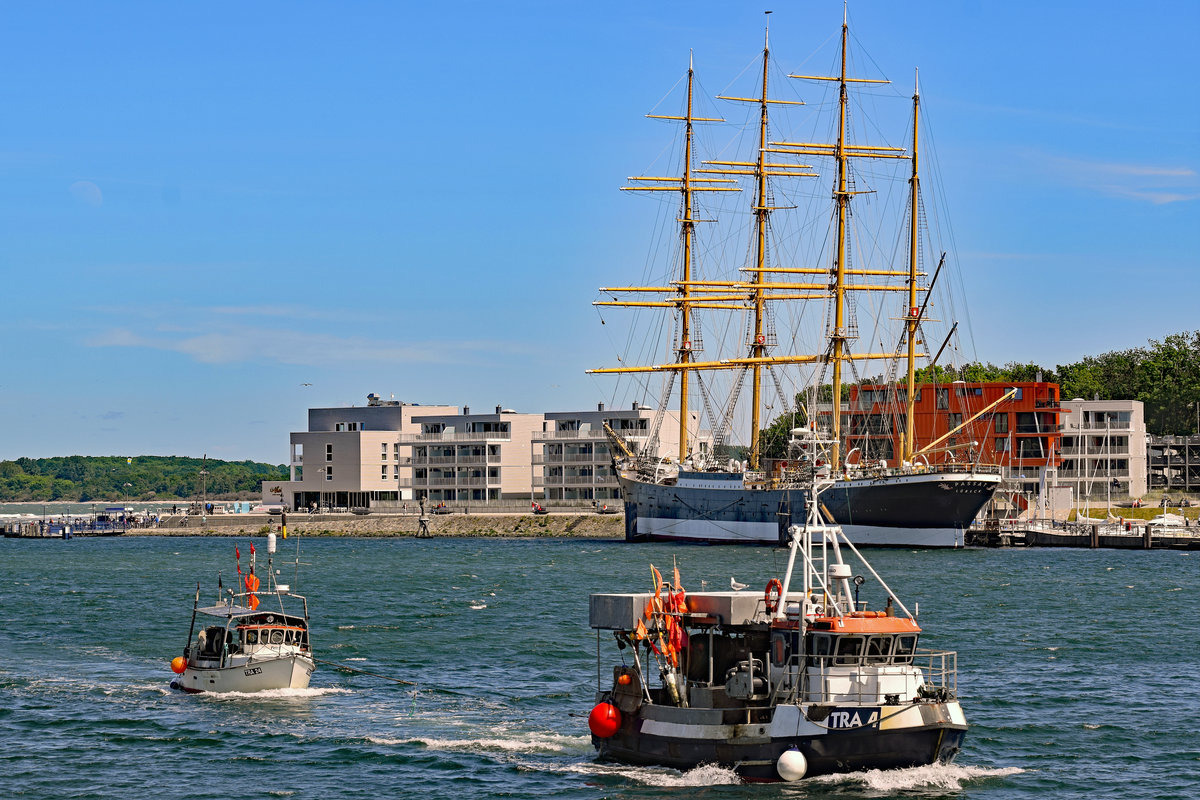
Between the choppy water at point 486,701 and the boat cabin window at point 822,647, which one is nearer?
the boat cabin window at point 822,647

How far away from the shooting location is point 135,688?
50.8 metres

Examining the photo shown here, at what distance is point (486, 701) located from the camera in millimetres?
47469

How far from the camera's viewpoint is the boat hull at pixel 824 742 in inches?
1292

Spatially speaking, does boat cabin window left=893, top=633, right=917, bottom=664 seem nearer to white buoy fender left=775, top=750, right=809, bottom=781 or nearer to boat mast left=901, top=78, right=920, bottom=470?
white buoy fender left=775, top=750, right=809, bottom=781

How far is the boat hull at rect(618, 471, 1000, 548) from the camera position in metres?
128

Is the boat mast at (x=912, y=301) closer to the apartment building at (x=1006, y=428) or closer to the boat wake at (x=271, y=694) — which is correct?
the apartment building at (x=1006, y=428)

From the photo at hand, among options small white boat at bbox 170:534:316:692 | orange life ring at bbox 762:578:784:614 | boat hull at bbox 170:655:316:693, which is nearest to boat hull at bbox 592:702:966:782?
orange life ring at bbox 762:578:784:614

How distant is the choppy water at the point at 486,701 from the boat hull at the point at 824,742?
14.6 inches

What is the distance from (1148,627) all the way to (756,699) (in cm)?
3948

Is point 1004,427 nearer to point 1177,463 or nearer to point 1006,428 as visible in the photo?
point 1006,428

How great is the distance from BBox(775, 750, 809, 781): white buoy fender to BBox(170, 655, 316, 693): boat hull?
20.5 meters

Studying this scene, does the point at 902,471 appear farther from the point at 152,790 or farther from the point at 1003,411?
the point at 152,790

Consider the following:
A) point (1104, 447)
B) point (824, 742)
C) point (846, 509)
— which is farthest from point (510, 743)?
point (1104, 447)

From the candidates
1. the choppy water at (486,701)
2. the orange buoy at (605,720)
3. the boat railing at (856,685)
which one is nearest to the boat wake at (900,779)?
the choppy water at (486,701)
